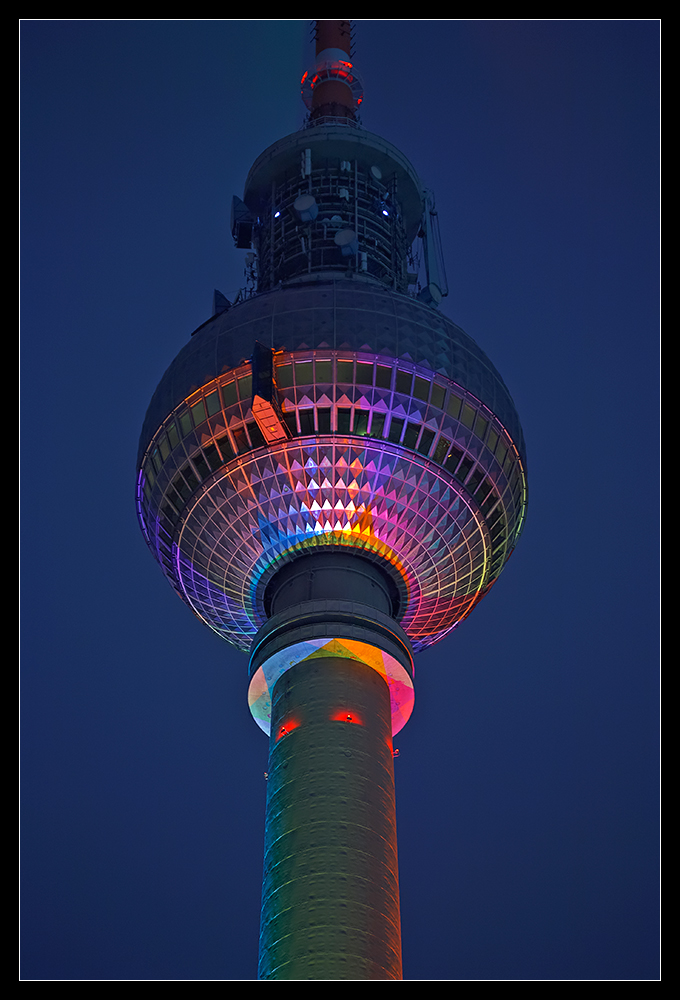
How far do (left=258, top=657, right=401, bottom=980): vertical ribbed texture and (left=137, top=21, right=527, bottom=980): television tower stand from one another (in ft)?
0.25

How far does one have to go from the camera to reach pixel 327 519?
124 ft

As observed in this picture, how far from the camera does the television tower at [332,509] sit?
33.7 m

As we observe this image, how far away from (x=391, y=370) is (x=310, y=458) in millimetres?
3907

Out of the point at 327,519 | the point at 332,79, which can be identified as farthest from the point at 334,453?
the point at 332,79

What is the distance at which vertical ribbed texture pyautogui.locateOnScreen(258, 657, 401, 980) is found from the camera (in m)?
29.9

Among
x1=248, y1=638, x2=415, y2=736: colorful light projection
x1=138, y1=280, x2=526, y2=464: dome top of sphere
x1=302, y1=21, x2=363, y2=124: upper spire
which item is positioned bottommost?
x1=248, y1=638, x2=415, y2=736: colorful light projection

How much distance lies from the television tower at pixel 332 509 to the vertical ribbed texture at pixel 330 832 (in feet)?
0.25

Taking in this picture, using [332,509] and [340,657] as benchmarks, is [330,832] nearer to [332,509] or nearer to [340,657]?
[340,657]

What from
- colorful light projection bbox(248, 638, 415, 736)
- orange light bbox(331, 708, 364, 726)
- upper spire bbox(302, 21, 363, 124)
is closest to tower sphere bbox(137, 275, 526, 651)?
colorful light projection bbox(248, 638, 415, 736)

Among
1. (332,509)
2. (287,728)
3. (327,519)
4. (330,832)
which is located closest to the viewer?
(330,832)

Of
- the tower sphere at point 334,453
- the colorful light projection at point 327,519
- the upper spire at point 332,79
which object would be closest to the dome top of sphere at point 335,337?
the tower sphere at point 334,453

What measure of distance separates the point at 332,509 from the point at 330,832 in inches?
419

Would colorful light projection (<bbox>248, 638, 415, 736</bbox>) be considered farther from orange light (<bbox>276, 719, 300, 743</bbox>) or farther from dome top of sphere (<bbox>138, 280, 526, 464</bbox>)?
dome top of sphere (<bbox>138, 280, 526, 464</bbox>)

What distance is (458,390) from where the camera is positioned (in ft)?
127
